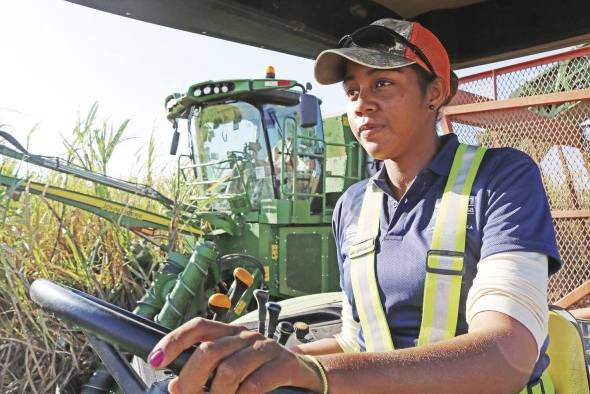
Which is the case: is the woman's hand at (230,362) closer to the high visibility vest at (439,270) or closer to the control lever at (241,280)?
the high visibility vest at (439,270)

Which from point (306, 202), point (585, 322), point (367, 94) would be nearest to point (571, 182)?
point (585, 322)

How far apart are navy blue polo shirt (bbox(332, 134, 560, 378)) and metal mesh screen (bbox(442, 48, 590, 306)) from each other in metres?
1.79

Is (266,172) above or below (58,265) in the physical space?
above

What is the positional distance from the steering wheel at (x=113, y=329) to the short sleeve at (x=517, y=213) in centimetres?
64

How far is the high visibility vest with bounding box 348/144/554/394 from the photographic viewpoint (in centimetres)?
133

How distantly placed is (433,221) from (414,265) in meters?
0.12

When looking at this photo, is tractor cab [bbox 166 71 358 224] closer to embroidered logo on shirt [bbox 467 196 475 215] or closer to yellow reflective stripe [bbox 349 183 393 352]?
yellow reflective stripe [bbox 349 183 393 352]

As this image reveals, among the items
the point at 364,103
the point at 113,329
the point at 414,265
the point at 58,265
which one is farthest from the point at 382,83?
the point at 58,265

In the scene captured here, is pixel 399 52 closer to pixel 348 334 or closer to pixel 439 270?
pixel 439 270

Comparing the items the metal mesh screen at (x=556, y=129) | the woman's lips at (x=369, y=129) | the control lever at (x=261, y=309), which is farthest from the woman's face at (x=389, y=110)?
the metal mesh screen at (x=556, y=129)

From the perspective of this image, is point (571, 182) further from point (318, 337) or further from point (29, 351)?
point (29, 351)

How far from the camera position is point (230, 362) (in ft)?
2.51

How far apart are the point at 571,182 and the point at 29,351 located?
8.79ft

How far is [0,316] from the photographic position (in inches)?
96.8
